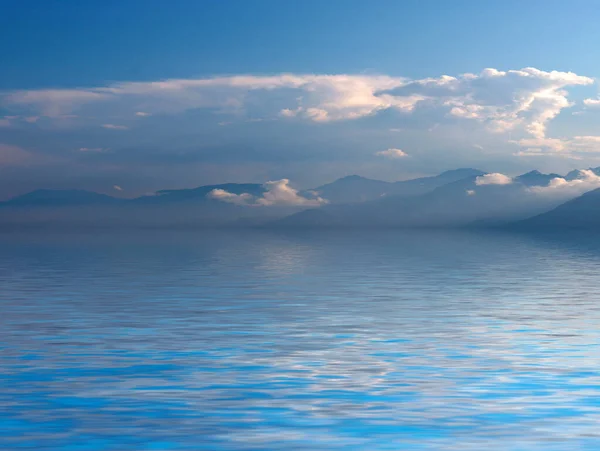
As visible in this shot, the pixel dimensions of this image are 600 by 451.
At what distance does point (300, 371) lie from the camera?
2930 centimetres

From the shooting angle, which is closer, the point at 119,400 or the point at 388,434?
the point at 388,434

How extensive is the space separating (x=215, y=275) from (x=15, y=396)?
6053cm

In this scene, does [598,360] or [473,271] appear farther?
[473,271]

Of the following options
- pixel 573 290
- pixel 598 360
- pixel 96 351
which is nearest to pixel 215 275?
pixel 573 290

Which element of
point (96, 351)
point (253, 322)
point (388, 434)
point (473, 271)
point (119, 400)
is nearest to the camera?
point (388, 434)

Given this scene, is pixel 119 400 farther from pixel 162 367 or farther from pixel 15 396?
pixel 162 367

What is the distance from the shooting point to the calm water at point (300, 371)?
2077 centimetres

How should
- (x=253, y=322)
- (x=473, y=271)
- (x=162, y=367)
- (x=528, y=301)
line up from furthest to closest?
(x=473, y=271)
(x=528, y=301)
(x=253, y=322)
(x=162, y=367)

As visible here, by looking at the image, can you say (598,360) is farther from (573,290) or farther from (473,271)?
(473,271)

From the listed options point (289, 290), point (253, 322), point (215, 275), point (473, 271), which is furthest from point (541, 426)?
point (473, 271)

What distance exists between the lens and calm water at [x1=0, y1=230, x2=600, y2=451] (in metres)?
20.8

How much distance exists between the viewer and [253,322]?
44.3m

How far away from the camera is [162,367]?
29969 millimetres

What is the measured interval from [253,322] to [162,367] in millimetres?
14540
